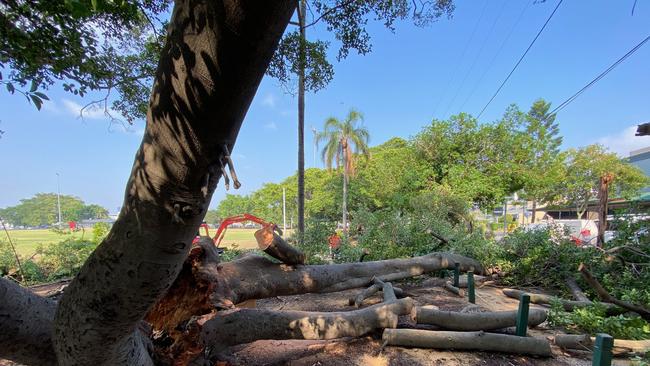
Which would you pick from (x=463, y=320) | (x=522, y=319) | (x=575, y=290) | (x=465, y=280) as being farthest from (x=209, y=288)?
(x=575, y=290)

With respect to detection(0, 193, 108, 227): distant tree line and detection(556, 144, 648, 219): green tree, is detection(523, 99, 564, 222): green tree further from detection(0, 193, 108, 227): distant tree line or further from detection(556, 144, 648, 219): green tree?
detection(0, 193, 108, 227): distant tree line

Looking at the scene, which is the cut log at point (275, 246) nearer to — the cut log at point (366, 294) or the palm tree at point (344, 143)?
the cut log at point (366, 294)

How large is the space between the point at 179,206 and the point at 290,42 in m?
4.70

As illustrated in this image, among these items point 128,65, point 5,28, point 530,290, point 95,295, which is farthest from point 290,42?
point 530,290

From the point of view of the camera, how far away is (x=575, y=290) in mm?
5391

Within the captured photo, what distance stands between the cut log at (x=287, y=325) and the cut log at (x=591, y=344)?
6.34 feet

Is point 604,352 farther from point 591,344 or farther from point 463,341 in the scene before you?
point 591,344

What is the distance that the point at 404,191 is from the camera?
1936 centimetres

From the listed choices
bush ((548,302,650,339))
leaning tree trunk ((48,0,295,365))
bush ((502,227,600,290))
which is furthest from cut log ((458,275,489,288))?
leaning tree trunk ((48,0,295,365))

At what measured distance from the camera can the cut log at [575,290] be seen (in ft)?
16.6

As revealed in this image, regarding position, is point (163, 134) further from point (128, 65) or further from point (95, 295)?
point (128, 65)

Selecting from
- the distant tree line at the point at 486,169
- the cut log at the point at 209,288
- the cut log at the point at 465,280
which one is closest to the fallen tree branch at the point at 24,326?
the cut log at the point at 209,288

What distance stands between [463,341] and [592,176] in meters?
28.1

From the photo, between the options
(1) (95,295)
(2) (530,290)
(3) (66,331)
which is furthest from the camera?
(2) (530,290)
